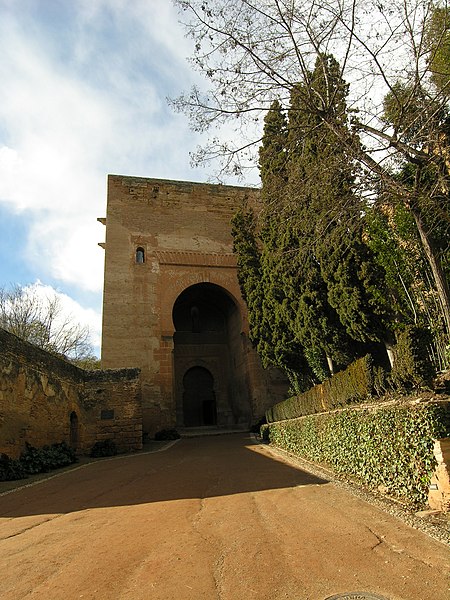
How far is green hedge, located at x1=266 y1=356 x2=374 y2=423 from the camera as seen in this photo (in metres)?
6.45

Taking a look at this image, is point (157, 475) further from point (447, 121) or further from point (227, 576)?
point (447, 121)

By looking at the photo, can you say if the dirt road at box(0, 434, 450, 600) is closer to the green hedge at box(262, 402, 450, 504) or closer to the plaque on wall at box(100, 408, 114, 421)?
the green hedge at box(262, 402, 450, 504)

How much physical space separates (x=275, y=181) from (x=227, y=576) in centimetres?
653

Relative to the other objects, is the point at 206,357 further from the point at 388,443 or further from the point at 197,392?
the point at 388,443

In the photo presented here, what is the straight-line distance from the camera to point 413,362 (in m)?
5.15

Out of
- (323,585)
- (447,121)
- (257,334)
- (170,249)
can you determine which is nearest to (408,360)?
(323,585)

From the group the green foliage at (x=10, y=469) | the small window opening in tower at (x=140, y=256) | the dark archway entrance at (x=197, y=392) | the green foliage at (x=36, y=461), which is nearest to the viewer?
the green foliage at (x=10, y=469)

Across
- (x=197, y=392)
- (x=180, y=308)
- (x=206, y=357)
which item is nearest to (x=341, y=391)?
(x=206, y=357)

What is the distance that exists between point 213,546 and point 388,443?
8.91ft

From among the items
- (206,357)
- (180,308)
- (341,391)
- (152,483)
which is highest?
(180,308)

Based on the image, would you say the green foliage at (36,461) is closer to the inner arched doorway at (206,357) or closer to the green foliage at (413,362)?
the green foliage at (413,362)

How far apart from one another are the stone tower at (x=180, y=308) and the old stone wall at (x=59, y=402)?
3956 mm

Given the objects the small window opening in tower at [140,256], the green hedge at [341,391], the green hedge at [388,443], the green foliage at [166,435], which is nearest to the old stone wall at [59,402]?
the green foliage at [166,435]

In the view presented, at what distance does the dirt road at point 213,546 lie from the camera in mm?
2879
